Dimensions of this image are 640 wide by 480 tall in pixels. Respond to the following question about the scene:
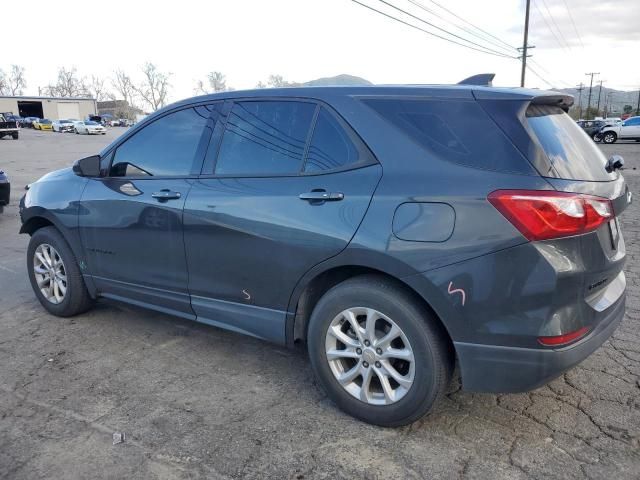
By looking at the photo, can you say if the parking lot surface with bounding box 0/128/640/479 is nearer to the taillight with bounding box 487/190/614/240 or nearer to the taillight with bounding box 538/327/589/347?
the taillight with bounding box 538/327/589/347

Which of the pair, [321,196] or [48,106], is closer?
[321,196]

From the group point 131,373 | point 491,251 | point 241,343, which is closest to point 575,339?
point 491,251

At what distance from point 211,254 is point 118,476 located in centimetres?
134

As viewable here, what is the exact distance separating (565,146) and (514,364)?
43.7 inches

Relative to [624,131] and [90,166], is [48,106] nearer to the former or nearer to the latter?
[624,131]

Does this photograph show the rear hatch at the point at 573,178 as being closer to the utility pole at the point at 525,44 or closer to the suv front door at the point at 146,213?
the suv front door at the point at 146,213

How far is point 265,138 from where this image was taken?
3.26m

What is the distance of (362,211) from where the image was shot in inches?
107

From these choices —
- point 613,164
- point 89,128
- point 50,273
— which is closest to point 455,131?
point 613,164

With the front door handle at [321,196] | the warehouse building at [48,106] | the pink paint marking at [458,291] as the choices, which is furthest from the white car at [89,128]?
the pink paint marking at [458,291]

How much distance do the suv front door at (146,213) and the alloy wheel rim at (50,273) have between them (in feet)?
1.34

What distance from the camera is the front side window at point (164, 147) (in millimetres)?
3596

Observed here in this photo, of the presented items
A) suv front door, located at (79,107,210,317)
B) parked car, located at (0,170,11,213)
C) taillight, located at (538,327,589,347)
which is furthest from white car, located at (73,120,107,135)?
taillight, located at (538,327,589,347)

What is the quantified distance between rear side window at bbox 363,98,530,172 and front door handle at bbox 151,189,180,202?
1.45 m
